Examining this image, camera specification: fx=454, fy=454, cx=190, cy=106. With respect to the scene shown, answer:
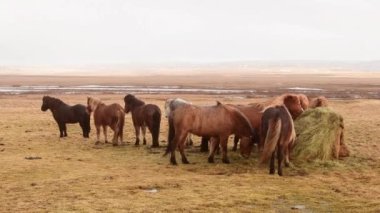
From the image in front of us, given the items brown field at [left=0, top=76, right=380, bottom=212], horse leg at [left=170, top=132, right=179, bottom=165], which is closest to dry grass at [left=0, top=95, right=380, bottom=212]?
brown field at [left=0, top=76, right=380, bottom=212]

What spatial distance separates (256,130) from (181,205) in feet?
18.9

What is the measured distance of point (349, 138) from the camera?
17859 mm

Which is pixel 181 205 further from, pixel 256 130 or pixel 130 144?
pixel 130 144

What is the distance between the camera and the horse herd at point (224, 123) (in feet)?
39.6

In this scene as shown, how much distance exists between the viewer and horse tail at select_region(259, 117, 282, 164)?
11891mm

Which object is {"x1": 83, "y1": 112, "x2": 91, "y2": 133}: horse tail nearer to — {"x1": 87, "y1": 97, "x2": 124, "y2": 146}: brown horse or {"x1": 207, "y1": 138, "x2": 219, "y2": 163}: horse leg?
{"x1": 87, "y1": 97, "x2": 124, "y2": 146}: brown horse

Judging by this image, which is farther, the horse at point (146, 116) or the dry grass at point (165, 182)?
the horse at point (146, 116)

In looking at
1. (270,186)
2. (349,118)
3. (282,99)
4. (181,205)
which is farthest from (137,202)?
(349,118)

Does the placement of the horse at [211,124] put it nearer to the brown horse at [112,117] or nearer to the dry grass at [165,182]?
the dry grass at [165,182]

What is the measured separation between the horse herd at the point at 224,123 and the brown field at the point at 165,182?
511 millimetres

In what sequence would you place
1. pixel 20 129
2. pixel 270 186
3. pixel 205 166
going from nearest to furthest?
pixel 270 186 < pixel 205 166 < pixel 20 129

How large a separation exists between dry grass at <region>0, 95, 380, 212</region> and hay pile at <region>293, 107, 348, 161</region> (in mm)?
515

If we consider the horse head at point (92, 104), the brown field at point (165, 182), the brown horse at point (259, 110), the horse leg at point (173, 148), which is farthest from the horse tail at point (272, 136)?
the horse head at point (92, 104)

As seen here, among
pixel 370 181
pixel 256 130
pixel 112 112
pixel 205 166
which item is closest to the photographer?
pixel 370 181
